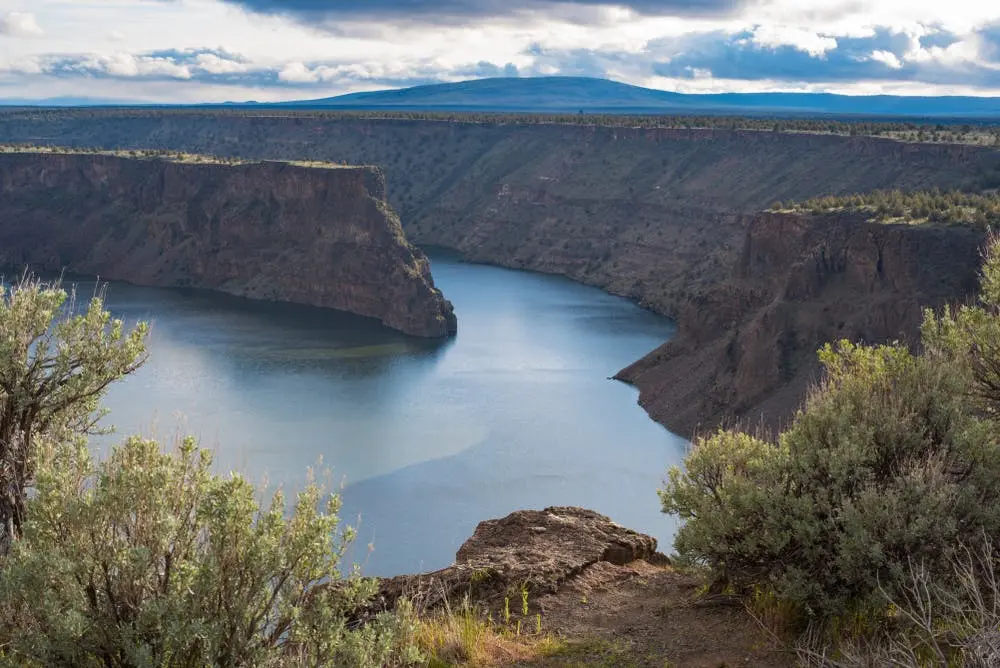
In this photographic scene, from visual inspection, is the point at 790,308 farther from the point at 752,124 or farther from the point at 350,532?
the point at 752,124

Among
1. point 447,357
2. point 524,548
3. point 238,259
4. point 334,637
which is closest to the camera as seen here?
point 334,637

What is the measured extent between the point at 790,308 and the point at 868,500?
39965 mm

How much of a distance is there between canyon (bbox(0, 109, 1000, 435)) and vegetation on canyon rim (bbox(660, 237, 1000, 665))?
1754cm

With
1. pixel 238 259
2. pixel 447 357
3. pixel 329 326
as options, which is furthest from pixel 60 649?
pixel 238 259

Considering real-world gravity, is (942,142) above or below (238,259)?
above

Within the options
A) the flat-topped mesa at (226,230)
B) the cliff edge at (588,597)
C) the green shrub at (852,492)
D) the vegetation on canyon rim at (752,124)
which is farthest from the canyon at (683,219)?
the flat-topped mesa at (226,230)

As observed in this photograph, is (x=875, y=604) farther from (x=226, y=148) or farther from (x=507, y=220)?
(x=226, y=148)

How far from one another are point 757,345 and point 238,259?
56250 millimetres

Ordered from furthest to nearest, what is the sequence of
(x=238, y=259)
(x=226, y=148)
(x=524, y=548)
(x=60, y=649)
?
(x=226, y=148), (x=238, y=259), (x=524, y=548), (x=60, y=649)

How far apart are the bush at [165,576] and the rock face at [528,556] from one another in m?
3.55

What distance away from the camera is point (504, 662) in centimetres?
1299

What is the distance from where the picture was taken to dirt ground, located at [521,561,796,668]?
13.1m

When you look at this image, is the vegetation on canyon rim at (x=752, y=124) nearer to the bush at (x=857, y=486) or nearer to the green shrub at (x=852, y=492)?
the bush at (x=857, y=486)

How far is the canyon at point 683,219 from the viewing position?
161 ft
